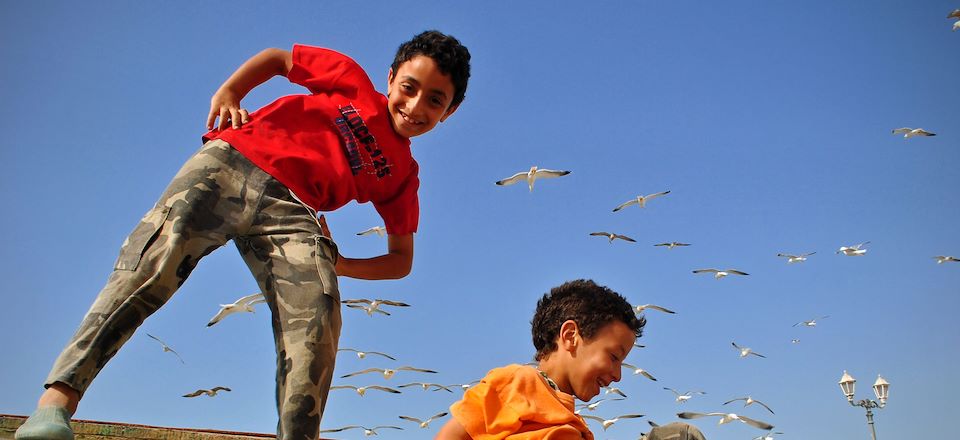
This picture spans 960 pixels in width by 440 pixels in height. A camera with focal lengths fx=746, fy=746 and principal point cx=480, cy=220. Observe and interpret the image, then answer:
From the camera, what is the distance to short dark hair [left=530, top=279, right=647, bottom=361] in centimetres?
296

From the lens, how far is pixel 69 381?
2090 mm

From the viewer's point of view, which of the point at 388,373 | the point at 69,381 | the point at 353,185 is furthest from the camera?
the point at 388,373

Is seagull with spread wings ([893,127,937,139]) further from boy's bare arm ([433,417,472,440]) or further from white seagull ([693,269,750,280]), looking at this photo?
boy's bare arm ([433,417,472,440])

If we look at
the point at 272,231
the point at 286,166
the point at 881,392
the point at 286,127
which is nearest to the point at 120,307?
the point at 272,231

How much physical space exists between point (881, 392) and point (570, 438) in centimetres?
2231

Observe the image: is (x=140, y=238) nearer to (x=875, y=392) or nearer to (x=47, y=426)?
(x=47, y=426)

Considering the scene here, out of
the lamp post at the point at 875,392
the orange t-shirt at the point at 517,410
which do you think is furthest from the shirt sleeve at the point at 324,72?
the lamp post at the point at 875,392

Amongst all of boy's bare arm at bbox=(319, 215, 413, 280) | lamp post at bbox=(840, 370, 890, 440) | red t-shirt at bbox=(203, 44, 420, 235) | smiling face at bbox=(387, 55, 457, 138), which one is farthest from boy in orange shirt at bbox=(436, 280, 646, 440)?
lamp post at bbox=(840, 370, 890, 440)

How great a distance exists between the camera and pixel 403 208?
3.21 meters

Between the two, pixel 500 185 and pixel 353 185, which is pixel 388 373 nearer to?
pixel 500 185

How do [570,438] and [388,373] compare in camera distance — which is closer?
Answer: [570,438]

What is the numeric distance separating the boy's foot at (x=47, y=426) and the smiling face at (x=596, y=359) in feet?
5.56

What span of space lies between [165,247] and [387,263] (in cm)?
105

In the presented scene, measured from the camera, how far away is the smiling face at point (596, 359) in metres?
2.85
